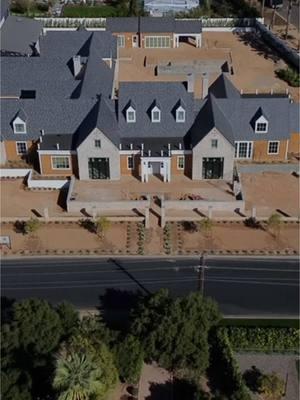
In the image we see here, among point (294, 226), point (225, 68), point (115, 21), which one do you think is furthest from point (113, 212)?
point (115, 21)

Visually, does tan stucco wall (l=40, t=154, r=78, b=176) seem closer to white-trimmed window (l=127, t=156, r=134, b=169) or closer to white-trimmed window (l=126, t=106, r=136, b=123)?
white-trimmed window (l=127, t=156, r=134, b=169)

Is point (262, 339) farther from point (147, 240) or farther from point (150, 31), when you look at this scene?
point (150, 31)

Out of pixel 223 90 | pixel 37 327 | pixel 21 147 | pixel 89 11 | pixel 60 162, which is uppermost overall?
pixel 89 11

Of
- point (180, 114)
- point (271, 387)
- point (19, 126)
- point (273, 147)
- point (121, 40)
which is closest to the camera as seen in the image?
point (271, 387)

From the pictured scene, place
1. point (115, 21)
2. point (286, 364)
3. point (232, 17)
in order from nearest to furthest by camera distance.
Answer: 1. point (286, 364)
2. point (115, 21)
3. point (232, 17)

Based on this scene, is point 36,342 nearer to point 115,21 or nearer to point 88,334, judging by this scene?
point 88,334

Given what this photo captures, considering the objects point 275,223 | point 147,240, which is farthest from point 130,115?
point 275,223

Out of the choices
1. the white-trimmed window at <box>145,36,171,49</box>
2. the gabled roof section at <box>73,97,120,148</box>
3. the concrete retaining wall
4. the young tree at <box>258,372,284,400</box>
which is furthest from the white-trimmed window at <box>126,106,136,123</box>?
the white-trimmed window at <box>145,36,171,49</box>
